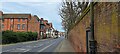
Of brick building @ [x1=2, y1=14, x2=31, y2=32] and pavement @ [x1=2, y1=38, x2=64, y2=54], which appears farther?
brick building @ [x1=2, y1=14, x2=31, y2=32]

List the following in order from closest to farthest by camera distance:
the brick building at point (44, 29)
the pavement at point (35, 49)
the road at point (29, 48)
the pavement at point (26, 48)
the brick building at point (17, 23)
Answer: the pavement at point (35, 49), the pavement at point (26, 48), the road at point (29, 48), the brick building at point (17, 23), the brick building at point (44, 29)

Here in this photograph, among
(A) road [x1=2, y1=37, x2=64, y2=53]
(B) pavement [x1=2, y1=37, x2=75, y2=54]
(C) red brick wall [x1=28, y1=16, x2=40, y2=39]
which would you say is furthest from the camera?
(C) red brick wall [x1=28, y1=16, x2=40, y2=39]

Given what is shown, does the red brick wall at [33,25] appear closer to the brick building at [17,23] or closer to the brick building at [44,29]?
the brick building at [17,23]

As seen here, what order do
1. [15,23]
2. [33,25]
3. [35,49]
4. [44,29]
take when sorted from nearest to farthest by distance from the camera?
1. [35,49]
2. [15,23]
3. [33,25]
4. [44,29]

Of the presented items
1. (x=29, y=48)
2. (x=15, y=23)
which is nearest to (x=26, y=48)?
(x=29, y=48)

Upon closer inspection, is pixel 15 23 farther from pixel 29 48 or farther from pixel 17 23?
pixel 29 48

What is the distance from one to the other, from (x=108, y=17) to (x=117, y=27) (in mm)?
840

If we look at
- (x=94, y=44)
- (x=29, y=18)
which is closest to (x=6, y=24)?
(x=29, y=18)

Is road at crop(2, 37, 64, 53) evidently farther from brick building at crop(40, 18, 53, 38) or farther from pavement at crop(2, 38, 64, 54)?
brick building at crop(40, 18, 53, 38)

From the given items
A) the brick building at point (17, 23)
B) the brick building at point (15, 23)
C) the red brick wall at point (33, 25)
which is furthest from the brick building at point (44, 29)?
the brick building at point (15, 23)

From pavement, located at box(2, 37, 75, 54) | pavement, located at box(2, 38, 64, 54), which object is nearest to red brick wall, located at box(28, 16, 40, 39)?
pavement, located at box(2, 38, 64, 54)

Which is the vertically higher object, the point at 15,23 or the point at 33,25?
the point at 15,23

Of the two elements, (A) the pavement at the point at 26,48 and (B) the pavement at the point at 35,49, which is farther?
(A) the pavement at the point at 26,48

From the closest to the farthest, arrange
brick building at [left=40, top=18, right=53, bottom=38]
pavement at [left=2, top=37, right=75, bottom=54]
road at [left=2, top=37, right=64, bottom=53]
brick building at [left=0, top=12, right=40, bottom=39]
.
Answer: pavement at [left=2, top=37, right=75, bottom=54] < road at [left=2, top=37, right=64, bottom=53] < brick building at [left=0, top=12, right=40, bottom=39] < brick building at [left=40, top=18, right=53, bottom=38]
